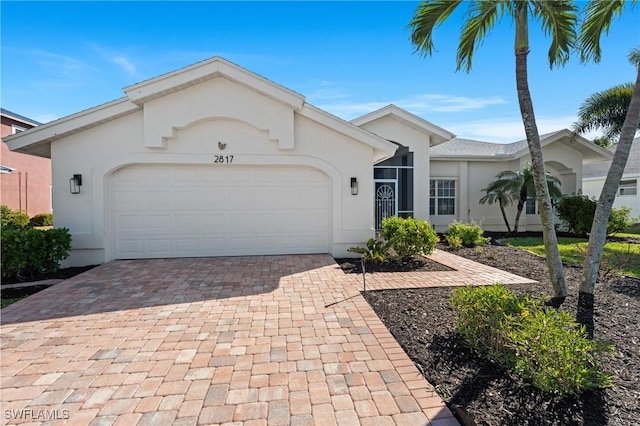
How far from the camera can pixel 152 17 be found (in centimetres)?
846

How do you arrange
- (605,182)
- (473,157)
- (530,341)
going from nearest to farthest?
(530,341) → (605,182) → (473,157)

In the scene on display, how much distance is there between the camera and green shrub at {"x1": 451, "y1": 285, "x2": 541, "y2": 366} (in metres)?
3.38

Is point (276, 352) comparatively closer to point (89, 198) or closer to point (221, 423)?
point (221, 423)

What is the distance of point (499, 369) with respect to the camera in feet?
10.9

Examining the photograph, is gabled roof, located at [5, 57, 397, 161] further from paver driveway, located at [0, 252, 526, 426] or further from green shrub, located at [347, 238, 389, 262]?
paver driveway, located at [0, 252, 526, 426]

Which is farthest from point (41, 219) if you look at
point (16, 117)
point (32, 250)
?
point (32, 250)

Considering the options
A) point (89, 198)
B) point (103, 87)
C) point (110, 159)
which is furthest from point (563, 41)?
point (103, 87)

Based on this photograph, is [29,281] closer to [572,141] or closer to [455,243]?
[455,243]

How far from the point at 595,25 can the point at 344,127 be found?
5692 mm

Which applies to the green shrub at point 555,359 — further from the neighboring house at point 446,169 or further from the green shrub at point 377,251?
the neighboring house at point 446,169

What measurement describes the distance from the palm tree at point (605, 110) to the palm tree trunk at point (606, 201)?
43.0ft

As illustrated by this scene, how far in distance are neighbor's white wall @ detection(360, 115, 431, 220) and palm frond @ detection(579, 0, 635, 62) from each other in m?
8.16

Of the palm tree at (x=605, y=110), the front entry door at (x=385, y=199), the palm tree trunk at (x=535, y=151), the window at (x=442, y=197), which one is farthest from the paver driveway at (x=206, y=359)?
the palm tree at (x=605, y=110)

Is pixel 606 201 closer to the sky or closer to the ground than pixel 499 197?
closer to the ground
